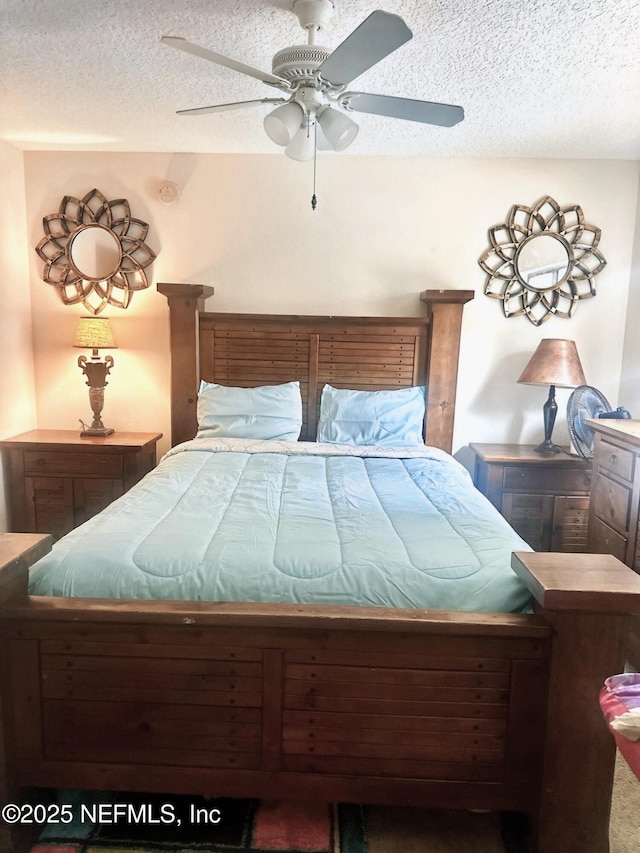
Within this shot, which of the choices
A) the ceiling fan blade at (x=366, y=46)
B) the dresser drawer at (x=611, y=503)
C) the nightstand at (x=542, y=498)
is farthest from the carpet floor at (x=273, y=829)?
the ceiling fan blade at (x=366, y=46)

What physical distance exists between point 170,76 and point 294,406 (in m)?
1.69

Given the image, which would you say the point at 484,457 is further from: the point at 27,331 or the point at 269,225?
the point at 27,331

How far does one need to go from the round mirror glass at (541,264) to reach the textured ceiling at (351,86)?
521 mm

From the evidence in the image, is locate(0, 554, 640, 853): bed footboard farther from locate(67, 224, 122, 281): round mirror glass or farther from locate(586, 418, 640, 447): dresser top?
locate(67, 224, 122, 281): round mirror glass

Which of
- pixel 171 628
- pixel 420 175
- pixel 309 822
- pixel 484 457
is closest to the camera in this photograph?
pixel 171 628

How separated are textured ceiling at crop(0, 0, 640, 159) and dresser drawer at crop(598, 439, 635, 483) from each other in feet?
5.12

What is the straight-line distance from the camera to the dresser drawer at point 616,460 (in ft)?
7.88

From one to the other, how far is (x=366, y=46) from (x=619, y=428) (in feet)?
6.29

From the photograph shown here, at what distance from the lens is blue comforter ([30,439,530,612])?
4.65ft

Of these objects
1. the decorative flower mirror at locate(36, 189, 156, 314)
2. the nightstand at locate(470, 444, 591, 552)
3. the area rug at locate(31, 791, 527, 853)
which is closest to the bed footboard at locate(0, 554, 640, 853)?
the area rug at locate(31, 791, 527, 853)

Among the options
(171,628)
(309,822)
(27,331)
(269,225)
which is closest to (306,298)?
(269,225)

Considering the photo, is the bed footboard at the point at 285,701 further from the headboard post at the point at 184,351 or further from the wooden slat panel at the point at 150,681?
the headboard post at the point at 184,351

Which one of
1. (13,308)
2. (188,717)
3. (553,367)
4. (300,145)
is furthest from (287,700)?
(13,308)

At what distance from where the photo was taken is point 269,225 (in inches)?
132
